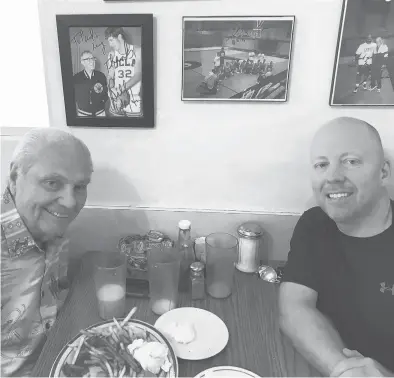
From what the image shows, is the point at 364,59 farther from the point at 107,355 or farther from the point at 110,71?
the point at 107,355

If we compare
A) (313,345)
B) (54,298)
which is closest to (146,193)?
(54,298)

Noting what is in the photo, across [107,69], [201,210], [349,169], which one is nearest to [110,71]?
[107,69]

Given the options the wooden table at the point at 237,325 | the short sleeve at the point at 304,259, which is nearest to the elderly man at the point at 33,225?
the wooden table at the point at 237,325

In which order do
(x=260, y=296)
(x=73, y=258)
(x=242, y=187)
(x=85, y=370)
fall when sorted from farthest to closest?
1. (x=73, y=258)
2. (x=242, y=187)
3. (x=260, y=296)
4. (x=85, y=370)

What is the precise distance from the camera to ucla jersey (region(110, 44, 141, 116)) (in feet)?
3.66

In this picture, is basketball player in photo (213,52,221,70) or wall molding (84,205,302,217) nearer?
basketball player in photo (213,52,221,70)

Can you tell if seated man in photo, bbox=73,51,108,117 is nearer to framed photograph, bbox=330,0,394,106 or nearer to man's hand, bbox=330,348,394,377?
framed photograph, bbox=330,0,394,106

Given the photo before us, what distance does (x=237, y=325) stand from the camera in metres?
0.95

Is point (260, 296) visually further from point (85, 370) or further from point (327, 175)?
point (85, 370)

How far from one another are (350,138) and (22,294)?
39.8 inches

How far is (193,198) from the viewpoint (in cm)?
129

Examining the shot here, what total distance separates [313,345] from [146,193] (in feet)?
2.49

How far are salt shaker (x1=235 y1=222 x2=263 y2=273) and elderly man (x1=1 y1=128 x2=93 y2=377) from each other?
21.7 inches

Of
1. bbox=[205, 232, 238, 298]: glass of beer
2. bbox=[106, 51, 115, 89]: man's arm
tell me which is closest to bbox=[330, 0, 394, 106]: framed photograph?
bbox=[205, 232, 238, 298]: glass of beer
